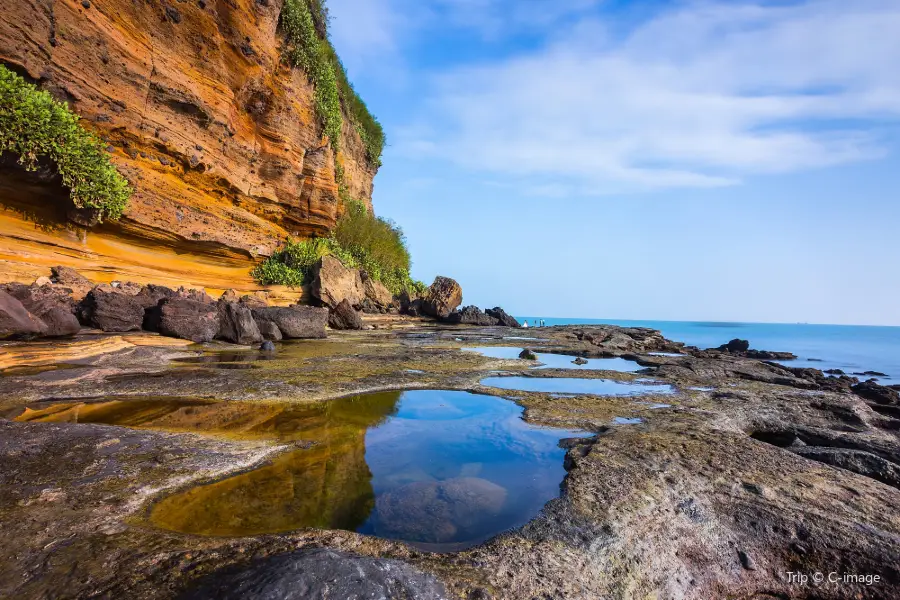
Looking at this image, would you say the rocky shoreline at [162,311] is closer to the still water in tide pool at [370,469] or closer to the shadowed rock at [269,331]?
the shadowed rock at [269,331]

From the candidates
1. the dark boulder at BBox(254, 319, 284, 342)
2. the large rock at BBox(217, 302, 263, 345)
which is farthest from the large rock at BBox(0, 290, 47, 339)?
the dark boulder at BBox(254, 319, 284, 342)

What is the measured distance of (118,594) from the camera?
1.78 metres

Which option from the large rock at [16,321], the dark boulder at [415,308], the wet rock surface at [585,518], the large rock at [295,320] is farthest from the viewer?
the dark boulder at [415,308]

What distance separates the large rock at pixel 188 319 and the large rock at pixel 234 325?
25 centimetres


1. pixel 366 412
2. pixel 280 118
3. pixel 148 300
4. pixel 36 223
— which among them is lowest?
pixel 366 412

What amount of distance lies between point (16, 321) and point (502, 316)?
1264 inches

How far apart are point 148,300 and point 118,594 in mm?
11013

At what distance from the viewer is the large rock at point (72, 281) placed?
9.90 m

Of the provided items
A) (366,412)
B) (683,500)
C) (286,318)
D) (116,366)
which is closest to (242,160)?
(286,318)

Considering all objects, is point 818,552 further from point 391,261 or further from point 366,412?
point 391,261

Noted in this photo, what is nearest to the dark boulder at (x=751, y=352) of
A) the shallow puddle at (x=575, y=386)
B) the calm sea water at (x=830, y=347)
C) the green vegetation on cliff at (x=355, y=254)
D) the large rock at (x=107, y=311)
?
the calm sea water at (x=830, y=347)

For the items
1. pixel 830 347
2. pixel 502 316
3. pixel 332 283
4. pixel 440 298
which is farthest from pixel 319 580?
pixel 830 347

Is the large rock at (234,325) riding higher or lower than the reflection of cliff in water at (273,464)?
higher

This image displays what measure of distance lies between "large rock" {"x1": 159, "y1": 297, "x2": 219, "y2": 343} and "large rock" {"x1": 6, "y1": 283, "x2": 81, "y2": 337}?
5.70 feet
